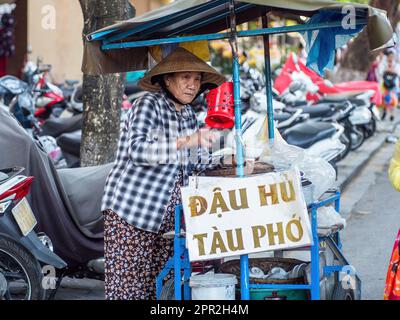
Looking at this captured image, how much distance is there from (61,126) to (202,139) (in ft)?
21.6

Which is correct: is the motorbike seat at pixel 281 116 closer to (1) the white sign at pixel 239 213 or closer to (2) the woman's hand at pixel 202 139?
(2) the woman's hand at pixel 202 139

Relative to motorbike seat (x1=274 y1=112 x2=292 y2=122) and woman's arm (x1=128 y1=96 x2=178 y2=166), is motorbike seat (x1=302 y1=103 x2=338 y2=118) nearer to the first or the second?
motorbike seat (x1=274 y1=112 x2=292 y2=122)

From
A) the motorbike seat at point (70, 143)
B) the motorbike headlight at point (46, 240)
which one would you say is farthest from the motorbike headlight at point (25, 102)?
the motorbike headlight at point (46, 240)

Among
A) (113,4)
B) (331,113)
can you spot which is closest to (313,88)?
(331,113)

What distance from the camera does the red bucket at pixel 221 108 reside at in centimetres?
476

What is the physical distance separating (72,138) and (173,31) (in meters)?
4.98

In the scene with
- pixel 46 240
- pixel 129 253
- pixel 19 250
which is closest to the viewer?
pixel 129 253

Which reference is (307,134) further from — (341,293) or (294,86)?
(341,293)

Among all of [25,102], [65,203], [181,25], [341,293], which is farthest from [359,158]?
[181,25]

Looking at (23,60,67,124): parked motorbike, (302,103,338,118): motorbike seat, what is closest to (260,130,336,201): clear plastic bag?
(23,60,67,124): parked motorbike

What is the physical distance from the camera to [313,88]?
49.1ft

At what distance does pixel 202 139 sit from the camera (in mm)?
4457
